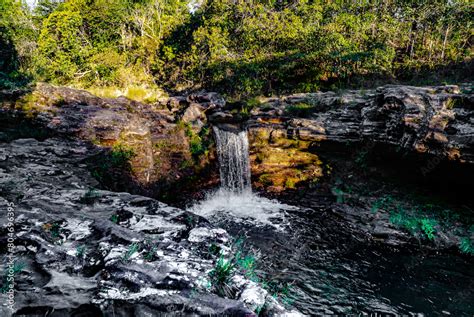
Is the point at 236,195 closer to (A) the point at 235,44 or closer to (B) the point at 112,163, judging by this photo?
(B) the point at 112,163

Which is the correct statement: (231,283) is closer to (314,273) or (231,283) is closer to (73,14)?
(314,273)

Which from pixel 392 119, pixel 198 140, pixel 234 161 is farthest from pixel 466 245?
pixel 198 140

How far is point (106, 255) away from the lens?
2.76 meters

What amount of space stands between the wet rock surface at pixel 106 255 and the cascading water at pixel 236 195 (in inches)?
200

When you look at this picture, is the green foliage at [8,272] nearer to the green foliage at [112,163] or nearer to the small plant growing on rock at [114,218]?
the small plant growing on rock at [114,218]

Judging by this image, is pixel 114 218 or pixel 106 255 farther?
pixel 114 218

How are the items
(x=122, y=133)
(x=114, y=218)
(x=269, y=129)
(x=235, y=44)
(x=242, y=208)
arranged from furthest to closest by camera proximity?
(x=235, y=44), (x=269, y=129), (x=122, y=133), (x=242, y=208), (x=114, y=218)

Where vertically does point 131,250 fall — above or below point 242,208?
above

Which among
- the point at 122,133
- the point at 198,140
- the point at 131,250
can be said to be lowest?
the point at 198,140

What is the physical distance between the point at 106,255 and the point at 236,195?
8216 mm

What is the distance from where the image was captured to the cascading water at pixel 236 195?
905 centimetres

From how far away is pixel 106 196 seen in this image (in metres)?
4.52

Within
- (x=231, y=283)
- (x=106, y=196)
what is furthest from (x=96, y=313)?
(x=106, y=196)

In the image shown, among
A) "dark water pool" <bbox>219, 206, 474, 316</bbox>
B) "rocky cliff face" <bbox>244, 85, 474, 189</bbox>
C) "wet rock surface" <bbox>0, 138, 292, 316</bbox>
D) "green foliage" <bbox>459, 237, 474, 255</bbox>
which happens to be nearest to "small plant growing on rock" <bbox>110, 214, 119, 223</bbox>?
"wet rock surface" <bbox>0, 138, 292, 316</bbox>
